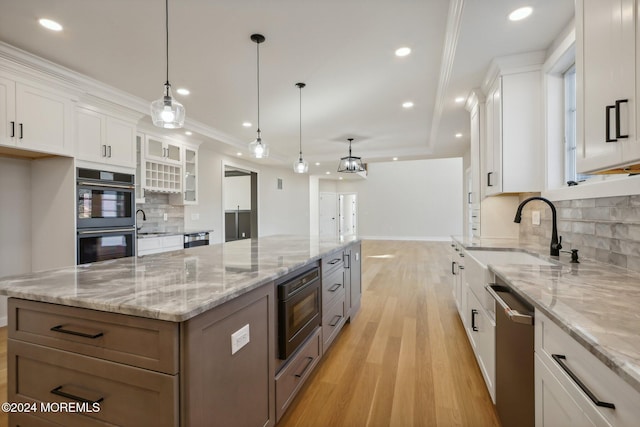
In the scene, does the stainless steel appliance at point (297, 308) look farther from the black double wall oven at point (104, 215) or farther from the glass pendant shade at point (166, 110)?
the black double wall oven at point (104, 215)

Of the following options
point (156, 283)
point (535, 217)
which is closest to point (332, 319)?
point (156, 283)

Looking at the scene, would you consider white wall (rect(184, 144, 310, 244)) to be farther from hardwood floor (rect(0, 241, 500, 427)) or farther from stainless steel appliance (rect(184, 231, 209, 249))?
hardwood floor (rect(0, 241, 500, 427))

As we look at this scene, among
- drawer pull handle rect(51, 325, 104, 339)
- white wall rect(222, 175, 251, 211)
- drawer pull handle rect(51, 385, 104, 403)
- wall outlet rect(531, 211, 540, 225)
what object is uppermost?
white wall rect(222, 175, 251, 211)

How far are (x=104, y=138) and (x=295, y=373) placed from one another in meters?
3.41

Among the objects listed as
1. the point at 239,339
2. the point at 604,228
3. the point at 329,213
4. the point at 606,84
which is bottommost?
the point at 239,339

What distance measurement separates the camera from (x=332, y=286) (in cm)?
253

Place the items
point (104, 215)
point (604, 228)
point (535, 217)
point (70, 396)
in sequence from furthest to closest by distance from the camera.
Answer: point (104, 215), point (535, 217), point (604, 228), point (70, 396)

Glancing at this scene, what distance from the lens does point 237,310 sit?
4.00 ft

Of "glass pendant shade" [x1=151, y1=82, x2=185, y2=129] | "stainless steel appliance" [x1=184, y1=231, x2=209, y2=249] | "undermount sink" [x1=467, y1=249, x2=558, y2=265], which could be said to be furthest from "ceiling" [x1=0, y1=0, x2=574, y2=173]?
"stainless steel appliance" [x1=184, y1=231, x2=209, y2=249]

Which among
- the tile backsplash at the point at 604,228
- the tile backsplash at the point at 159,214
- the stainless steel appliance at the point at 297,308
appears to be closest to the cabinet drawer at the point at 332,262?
the stainless steel appliance at the point at 297,308

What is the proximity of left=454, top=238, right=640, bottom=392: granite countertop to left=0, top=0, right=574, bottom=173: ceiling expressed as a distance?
5.44 ft

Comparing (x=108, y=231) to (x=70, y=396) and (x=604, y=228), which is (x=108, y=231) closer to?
(x=70, y=396)

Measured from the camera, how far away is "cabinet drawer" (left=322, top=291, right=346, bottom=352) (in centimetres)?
234

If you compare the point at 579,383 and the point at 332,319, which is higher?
the point at 579,383
